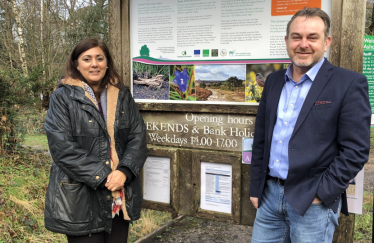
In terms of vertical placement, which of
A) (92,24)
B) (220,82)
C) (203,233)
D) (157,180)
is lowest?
(203,233)

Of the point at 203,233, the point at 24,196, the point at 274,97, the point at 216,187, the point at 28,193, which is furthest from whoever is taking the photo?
the point at 28,193

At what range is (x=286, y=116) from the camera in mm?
2064

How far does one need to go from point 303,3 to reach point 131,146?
69.2 inches

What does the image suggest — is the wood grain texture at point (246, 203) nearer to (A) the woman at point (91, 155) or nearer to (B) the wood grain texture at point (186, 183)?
(B) the wood grain texture at point (186, 183)

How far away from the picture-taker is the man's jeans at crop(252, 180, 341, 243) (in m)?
1.97

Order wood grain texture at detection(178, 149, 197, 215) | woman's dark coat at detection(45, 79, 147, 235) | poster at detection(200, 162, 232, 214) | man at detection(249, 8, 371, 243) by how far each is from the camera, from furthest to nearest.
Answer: wood grain texture at detection(178, 149, 197, 215)
poster at detection(200, 162, 232, 214)
woman's dark coat at detection(45, 79, 147, 235)
man at detection(249, 8, 371, 243)

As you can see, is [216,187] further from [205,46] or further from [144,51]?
[144,51]

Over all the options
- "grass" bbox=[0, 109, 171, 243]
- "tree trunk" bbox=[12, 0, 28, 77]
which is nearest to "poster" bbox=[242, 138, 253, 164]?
"grass" bbox=[0, 109, 171, 243]

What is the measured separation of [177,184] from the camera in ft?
10.7

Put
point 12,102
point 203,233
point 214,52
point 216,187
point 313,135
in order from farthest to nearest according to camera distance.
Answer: point 12,102
point 203,233
point 216,187
point 214,52
point 313,135

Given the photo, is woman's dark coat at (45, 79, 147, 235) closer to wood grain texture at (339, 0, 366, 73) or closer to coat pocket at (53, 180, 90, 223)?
coat pocket at (53, 180, 90, 223)

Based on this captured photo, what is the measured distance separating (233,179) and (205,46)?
120 cm

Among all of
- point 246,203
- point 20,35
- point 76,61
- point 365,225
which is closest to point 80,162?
point 76,61

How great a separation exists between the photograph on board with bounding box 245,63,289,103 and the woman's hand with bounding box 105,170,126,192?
4.07ft
